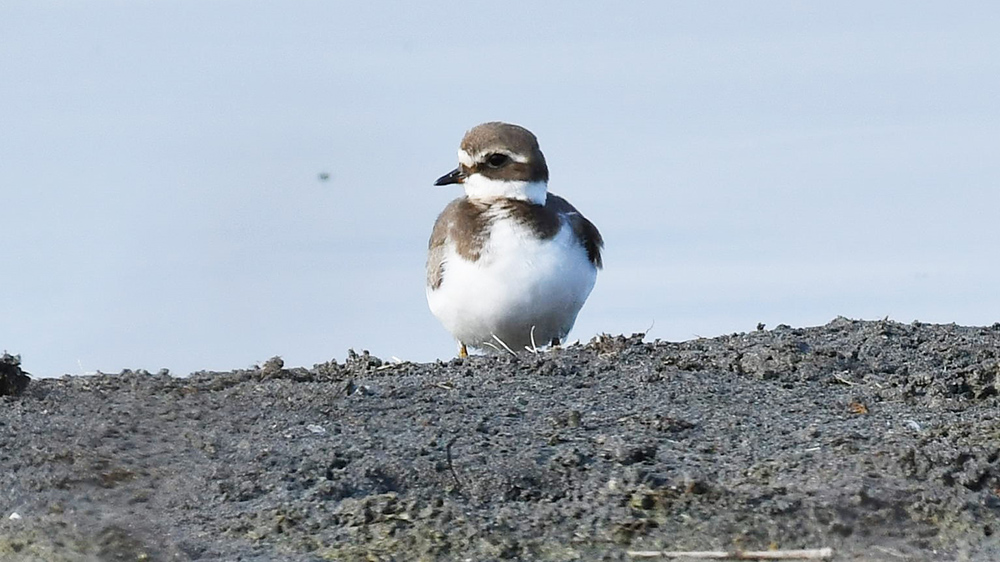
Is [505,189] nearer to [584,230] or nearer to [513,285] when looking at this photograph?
[584,230]

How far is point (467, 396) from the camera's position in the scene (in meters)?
6.65

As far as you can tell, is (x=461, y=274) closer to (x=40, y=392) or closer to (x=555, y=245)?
(x=555, y=245)

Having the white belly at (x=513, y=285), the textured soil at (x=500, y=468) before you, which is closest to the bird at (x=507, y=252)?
the white belly at (x=513, y=285)

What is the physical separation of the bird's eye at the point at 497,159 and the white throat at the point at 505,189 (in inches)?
3.7

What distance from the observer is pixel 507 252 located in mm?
8914

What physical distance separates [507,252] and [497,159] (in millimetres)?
795

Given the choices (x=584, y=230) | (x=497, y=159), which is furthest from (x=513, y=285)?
(x=497, y=159)

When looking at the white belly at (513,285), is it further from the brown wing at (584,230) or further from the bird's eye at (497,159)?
the bird's eye at (497,159)

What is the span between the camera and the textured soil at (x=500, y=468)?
17.2ft

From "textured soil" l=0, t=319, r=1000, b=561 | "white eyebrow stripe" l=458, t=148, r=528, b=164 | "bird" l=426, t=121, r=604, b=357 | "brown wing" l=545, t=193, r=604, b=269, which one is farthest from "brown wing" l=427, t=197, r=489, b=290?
"textured soil" l=0, t=319, r=1000, b=561

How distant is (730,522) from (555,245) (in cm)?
388

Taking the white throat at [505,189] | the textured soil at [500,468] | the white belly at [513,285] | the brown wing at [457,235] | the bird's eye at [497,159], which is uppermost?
the bird's eye at [497,159]

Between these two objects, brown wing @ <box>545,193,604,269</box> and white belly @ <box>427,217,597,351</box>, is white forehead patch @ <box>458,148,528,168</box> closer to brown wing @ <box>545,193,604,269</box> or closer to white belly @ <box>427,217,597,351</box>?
brown wing @ <box>545,193,604,269</box>

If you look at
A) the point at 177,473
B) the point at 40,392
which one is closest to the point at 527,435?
the point at 177,473
